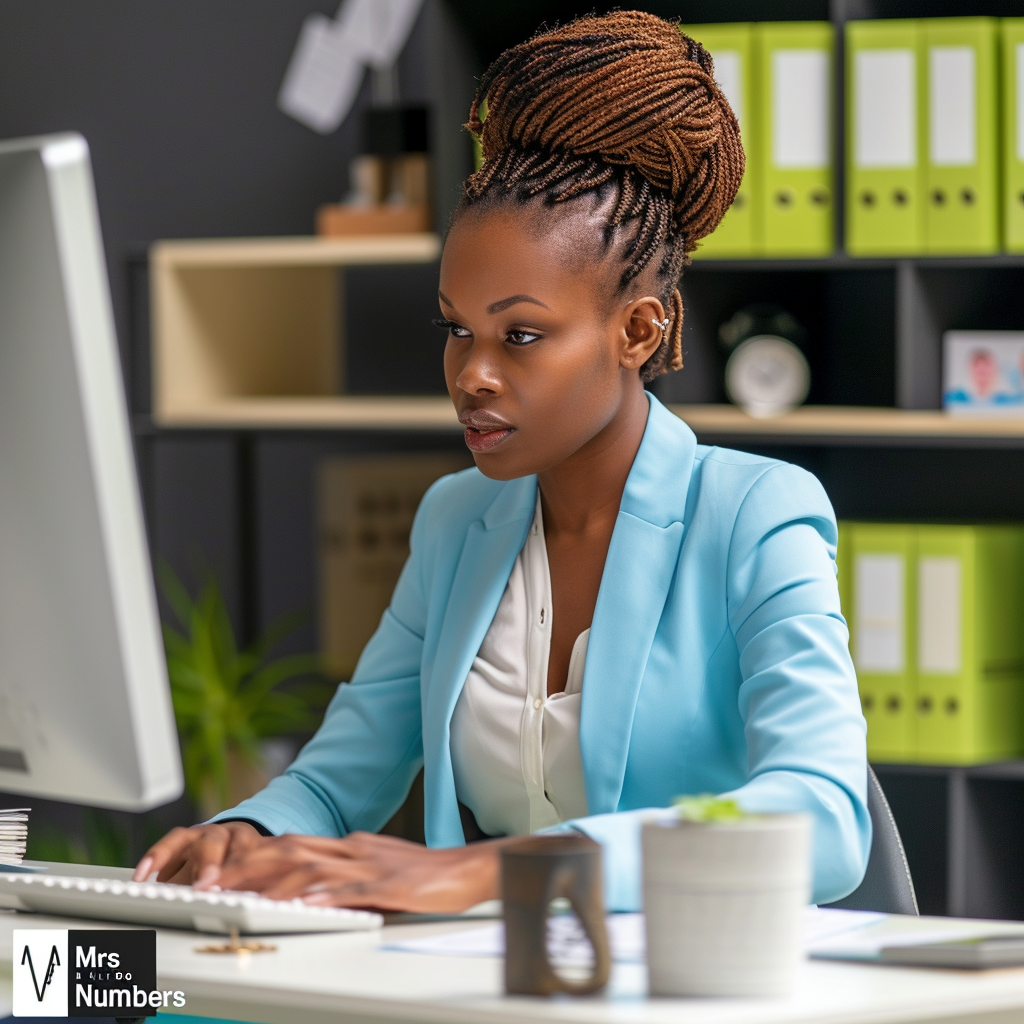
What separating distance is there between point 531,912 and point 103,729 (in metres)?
0.25

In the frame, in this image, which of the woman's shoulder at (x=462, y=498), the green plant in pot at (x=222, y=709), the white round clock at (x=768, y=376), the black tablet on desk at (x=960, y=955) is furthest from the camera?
the green plant in pot at (x=222, y=709)

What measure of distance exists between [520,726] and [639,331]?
360 mm

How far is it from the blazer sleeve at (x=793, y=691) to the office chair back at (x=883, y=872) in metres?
0.15

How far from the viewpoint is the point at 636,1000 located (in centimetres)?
83

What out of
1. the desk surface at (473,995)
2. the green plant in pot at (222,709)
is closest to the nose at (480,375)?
the desk surface at (473,995)

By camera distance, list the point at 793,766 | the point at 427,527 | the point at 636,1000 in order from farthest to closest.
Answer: the point at 427,527, the point at 793,766, the point at 636,1000

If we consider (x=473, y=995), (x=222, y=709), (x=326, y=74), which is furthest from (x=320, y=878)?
(x=326, y=74)

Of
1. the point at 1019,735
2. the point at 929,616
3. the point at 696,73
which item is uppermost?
the point at 696,73

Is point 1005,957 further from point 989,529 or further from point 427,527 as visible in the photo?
point 989,529

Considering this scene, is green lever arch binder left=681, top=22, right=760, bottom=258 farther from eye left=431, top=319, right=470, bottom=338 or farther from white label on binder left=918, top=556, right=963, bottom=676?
eye left=431, top=319, right=470, bottom=338

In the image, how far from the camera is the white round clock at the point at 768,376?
107 inches

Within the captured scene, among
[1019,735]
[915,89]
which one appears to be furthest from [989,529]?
[915,89]

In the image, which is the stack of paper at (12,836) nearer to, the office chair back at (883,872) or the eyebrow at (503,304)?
the eyebrow at (503,304)

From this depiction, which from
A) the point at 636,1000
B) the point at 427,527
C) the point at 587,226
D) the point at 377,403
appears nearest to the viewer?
the point at 636,1000
